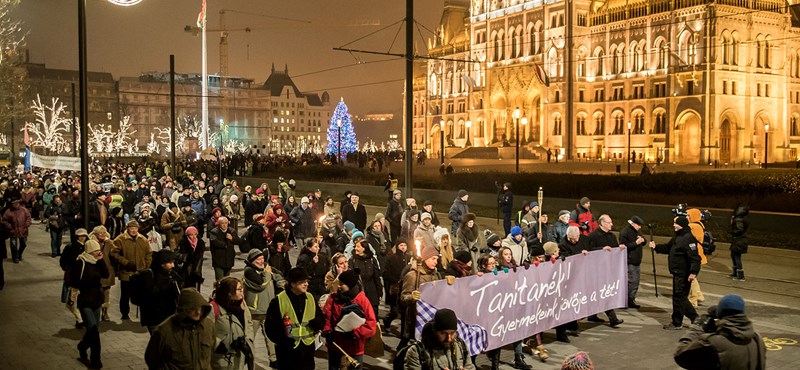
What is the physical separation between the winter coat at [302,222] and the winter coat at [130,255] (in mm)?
5960

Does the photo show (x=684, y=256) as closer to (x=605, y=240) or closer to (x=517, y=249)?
(x=605, y=240)

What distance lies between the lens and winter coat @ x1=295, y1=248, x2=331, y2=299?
10.1 metres

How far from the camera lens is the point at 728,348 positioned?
5.54 meters

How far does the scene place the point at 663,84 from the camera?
68438mm

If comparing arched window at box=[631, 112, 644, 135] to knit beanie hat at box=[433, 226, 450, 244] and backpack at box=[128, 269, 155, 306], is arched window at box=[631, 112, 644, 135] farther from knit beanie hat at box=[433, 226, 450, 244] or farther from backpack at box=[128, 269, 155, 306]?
backpack at box=[128, 269, 155, 306]

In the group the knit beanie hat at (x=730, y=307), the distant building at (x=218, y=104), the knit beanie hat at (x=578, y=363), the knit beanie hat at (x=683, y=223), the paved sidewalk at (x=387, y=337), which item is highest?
the distant building at (x=218, y=104)

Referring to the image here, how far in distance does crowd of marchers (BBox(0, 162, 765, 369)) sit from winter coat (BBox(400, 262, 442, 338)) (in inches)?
0.6

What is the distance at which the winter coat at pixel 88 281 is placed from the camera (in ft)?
31.1

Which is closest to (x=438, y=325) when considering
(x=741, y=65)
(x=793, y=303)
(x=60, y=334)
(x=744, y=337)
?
(x=744, y=337)

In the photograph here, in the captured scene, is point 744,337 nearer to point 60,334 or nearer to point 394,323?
point 394,323

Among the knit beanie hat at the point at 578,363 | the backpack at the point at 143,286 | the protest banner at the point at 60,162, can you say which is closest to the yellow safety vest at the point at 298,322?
the backpack at the point at 143,286

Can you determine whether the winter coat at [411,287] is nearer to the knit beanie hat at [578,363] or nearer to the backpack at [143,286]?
the backpack at [143,286]

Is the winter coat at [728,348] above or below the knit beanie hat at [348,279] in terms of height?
below

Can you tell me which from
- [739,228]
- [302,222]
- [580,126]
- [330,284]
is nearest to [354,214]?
[302,222]
